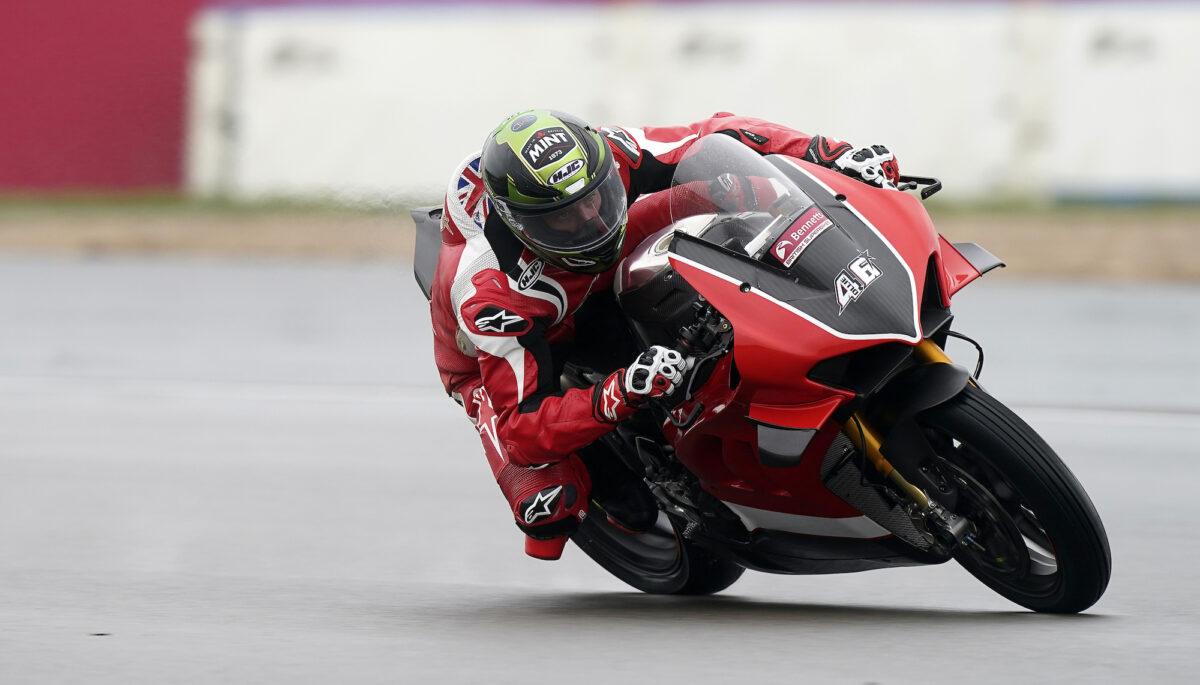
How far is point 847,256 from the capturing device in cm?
371

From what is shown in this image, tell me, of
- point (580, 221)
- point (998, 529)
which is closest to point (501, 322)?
point (580, 221)

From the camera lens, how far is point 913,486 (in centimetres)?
379

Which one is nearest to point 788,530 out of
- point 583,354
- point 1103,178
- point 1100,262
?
point 583,354

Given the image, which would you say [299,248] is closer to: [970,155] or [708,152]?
[970,155]

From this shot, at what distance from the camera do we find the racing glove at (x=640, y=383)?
3.75m

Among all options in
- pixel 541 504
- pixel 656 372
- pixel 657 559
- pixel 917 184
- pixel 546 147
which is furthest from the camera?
pixel 657 559

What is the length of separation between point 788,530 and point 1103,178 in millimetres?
12131

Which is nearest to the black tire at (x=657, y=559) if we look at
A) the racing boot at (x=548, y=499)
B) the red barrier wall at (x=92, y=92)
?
the racing boot at (x=548, y=499)

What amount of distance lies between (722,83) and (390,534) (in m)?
11.9

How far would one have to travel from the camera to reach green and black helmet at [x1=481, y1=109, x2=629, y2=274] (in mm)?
3965

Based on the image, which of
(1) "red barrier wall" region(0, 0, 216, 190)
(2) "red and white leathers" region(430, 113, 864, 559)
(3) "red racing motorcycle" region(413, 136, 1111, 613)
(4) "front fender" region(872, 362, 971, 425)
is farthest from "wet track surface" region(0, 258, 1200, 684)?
(1) "red barrier wall" region(0, 0, 216, 190)

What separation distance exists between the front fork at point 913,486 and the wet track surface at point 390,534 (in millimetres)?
264

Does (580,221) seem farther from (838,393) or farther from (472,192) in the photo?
(838,393)

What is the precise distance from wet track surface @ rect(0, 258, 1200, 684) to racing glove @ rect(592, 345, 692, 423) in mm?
579
